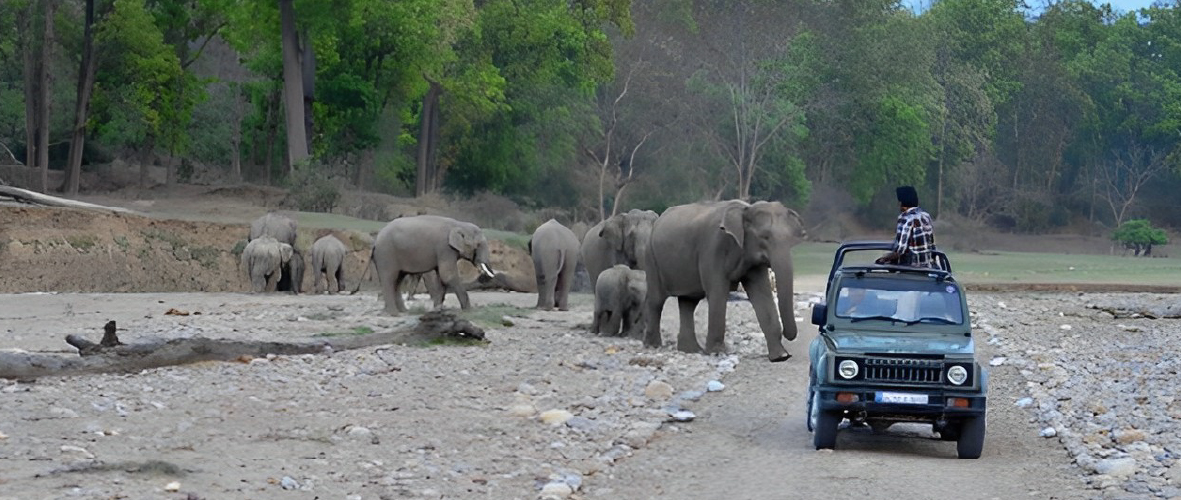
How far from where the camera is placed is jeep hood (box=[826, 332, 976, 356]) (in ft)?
45.9

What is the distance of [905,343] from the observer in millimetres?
14156

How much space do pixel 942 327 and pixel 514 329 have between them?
1316cm

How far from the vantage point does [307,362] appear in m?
19.4

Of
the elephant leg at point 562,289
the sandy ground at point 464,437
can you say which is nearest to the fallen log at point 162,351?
the sandy ground at point 464,437

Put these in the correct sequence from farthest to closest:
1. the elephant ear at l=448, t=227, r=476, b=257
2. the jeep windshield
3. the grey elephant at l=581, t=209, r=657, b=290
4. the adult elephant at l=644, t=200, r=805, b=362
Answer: the grey elephant at l=581, t=209, r=657, b=290
the elephant ear at l=448, t=227, r=476, b=257
the adult elephant at l=644, t=200, r=805, b=362
the jeep windshield

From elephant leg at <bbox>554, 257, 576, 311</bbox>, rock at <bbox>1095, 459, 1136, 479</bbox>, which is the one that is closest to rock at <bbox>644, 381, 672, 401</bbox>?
rock at <bbox>1095, 459, 1136, 479</bbox>

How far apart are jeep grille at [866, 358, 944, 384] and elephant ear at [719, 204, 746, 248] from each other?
27.8ft

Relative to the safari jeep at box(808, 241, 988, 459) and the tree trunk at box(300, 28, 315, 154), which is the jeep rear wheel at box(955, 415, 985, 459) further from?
the tree trunk at box(300, 28, 315, 154)

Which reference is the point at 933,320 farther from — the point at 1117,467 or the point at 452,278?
the point at 452,278

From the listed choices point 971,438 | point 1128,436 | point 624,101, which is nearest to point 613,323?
point 1128,436

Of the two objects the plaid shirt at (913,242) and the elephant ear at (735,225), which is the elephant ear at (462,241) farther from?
the plaid shirt at (913,242)

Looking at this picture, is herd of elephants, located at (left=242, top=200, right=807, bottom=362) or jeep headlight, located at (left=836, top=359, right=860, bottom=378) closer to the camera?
jeep headlight, located at (left=836, top=359, right=860, bottom=378)

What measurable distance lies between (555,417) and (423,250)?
14.1 m

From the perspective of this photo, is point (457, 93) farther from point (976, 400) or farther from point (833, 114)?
point (976, 400)
